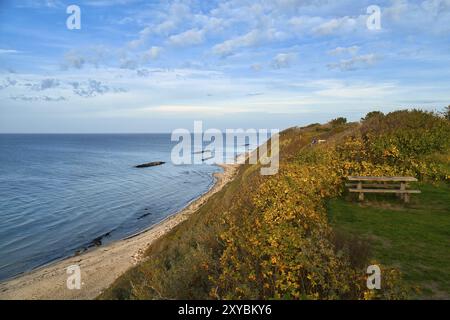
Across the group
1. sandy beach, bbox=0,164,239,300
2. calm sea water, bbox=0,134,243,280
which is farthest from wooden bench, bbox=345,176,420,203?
calm sea water, bbox=0,134,243,280

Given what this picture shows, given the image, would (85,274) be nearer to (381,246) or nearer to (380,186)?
(380,186)

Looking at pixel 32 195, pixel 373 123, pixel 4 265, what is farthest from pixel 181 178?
pixel 373 123

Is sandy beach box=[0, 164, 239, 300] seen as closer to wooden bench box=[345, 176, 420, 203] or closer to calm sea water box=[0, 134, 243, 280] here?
calm sea water box=[0, 134, 243, 280]

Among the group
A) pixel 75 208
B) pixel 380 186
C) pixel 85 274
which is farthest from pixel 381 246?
pixel 75 208

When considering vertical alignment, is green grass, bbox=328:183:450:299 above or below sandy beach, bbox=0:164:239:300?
above

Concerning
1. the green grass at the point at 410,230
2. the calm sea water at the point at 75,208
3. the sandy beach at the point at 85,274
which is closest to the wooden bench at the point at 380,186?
the green grass at the point at 410,230

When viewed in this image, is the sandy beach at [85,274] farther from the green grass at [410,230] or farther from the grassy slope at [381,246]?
the green grass at [410,230]
